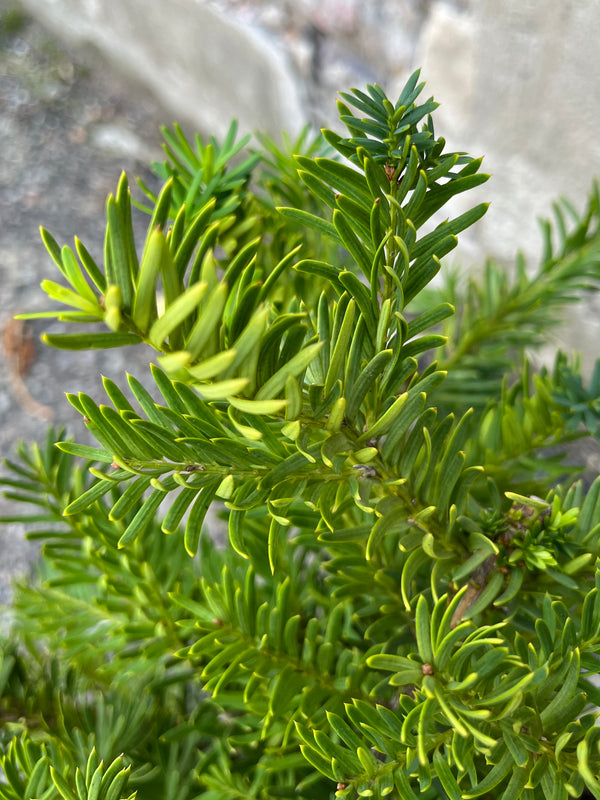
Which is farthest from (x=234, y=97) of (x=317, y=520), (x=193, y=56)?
(x=317, y=520)

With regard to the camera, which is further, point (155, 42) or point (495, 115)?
point (155, 42)

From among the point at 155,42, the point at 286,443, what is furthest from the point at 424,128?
the point at 155,42

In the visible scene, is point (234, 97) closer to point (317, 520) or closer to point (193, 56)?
point (193, 56)

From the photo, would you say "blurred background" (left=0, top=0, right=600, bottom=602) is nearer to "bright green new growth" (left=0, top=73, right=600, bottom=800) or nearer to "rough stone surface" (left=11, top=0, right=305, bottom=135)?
"rough stone surface" (left=11, top=0, right=305, bottom=135)

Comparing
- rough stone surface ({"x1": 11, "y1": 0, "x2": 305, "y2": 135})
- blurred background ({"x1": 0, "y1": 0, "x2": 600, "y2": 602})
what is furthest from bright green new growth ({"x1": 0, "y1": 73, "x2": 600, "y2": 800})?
rough stone surface ({"x1": 11, "y1": 0, "x2": 305, "y2": 135})

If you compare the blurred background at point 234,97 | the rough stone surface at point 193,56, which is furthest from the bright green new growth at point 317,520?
the rough stone surface at point 193,56

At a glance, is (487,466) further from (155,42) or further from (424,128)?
(155,42)
